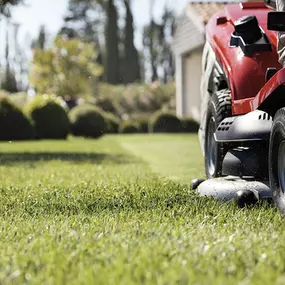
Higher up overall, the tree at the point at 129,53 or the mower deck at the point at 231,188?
the mower deck at the point at 231,188

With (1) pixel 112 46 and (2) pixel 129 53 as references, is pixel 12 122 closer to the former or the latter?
(1) pixel 112 46

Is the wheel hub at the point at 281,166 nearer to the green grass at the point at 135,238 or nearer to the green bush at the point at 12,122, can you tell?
the green grass at the point at 135,238

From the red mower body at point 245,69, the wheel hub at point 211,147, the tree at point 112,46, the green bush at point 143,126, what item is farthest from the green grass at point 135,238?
the tree at point 112,46

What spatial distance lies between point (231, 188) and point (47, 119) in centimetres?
1928

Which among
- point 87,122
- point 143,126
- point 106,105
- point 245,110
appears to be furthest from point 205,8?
point 245,110

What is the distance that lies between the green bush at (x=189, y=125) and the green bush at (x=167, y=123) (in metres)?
0.17

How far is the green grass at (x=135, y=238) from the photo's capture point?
338 centimetres

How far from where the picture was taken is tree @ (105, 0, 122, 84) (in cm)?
5672

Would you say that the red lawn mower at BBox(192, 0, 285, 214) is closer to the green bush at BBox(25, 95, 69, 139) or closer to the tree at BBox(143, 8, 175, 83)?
the green bush at BBox(25, 95, 69, 139)

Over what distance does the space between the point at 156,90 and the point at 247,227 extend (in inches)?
1680

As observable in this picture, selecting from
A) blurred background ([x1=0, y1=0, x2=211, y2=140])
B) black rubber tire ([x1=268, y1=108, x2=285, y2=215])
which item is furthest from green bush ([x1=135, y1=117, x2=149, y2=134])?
black rubber tire ([x1=268, y1=108, x2=285, y2=215])

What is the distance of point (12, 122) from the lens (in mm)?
23578

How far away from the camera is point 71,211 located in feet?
18.2

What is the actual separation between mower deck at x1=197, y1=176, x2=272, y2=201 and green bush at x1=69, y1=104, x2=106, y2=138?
773 inches
